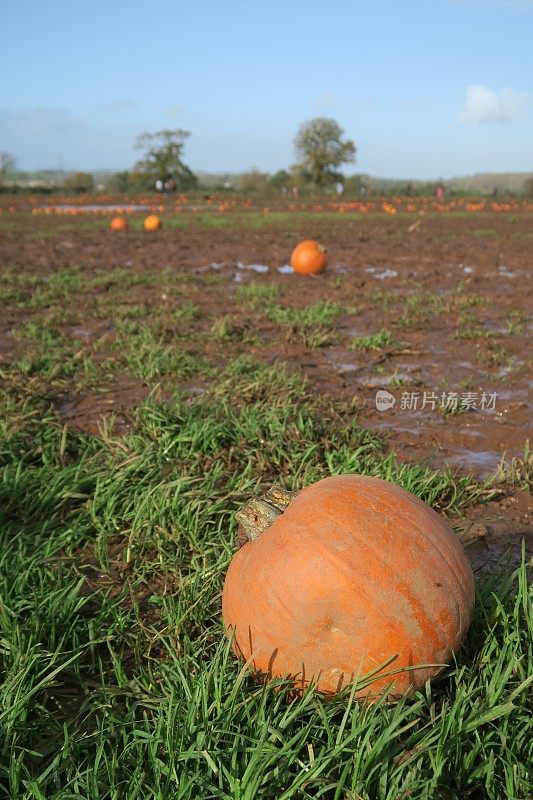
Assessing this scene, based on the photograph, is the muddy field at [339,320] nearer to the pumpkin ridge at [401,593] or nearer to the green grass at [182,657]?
the green grass at [182,657]

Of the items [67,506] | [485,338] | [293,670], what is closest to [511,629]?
[293,670]

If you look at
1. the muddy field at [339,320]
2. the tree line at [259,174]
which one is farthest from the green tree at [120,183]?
the muddy field at [339,320]

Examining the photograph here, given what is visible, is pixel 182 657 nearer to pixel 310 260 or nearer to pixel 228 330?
pixel 228 330

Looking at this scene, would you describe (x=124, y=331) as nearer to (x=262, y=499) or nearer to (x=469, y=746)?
(x=262, y=499)

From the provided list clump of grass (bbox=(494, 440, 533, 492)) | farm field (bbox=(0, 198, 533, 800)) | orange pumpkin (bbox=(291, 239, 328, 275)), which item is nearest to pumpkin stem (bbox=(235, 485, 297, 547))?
farm field (bbox=(0, 198, 533, 800))

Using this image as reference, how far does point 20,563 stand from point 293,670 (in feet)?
4.64

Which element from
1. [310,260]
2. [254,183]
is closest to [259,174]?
[254,183]

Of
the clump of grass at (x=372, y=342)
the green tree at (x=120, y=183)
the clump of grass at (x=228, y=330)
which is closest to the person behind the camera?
the clump of grass at (x=372, y=342)

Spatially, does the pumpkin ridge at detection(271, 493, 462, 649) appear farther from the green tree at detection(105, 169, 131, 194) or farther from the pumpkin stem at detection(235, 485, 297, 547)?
the green tree at detection(105, 169, 131, 194)

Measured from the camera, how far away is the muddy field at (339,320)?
4.70 metres

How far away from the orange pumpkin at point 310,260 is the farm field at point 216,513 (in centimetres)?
260

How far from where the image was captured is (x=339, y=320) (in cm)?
789

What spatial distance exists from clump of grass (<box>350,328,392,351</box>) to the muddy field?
0.05 ft

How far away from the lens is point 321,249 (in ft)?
37.0
